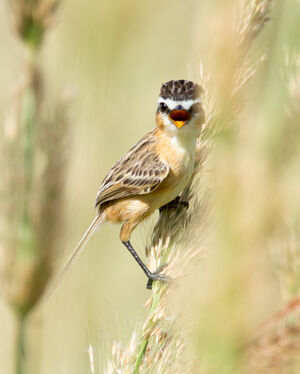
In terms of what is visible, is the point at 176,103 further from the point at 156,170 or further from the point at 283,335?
the point at 283,335

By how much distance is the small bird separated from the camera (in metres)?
3.91

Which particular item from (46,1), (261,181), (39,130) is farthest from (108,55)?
(261,181)

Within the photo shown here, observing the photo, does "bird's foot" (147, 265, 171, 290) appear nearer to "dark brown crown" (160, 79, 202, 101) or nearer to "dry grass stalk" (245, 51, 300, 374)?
"dry grass stalk" (245, 51, 300, 374)

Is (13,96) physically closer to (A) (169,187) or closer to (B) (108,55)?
(B) (108,55)

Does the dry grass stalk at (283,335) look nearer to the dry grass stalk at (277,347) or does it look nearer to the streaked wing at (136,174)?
the dry grass stalk at (277,347)

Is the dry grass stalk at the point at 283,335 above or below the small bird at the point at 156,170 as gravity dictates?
above

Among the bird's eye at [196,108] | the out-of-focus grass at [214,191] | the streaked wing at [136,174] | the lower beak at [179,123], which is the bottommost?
the streaked wing at [136,174]

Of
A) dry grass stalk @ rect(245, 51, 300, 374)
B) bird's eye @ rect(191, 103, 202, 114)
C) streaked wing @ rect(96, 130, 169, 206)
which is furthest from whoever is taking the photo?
streaked wing @ rect(96, 130, 169, 206)

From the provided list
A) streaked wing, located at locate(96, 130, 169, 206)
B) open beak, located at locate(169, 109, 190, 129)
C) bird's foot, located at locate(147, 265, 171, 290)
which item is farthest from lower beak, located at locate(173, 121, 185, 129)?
bird's foot, located at locate(147, 265, 171, 290)

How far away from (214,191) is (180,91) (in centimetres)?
253

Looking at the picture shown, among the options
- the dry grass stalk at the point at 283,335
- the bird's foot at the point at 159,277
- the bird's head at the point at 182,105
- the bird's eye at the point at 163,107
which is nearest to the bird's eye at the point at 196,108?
the bird's head at the point at 182,105

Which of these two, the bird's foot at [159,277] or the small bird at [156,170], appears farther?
the small bird at [156,170]

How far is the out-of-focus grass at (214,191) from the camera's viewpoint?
102 centimetres

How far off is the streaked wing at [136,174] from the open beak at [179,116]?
0.45 m
